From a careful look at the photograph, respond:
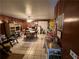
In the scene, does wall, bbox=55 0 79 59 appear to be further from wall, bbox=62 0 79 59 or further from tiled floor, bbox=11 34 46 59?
tiled floor, bbox=11 34 46 59

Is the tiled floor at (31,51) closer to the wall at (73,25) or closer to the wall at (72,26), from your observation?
the wall at (72,26)

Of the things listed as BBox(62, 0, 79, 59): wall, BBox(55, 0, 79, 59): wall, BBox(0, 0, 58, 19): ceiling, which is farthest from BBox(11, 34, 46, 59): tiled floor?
BBox(62, 0, 79, 59): wall

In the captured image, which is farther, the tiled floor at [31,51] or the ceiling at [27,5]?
the tiled floor at [31,51]

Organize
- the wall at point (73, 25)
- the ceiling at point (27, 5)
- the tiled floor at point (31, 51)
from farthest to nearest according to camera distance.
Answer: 1. the tiled floor at point (31, 51)
2. the ceiling at point (27, 5)
3. the wall at point (73, 25)

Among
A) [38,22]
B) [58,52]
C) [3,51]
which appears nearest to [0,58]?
[3,51]

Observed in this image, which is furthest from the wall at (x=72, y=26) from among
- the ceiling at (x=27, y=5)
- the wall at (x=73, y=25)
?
the ceiling at (x=27, y=5)

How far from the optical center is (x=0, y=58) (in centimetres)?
317

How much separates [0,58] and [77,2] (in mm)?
3326

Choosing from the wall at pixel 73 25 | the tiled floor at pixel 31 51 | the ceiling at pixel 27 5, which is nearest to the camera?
the wall at pixel 73 25

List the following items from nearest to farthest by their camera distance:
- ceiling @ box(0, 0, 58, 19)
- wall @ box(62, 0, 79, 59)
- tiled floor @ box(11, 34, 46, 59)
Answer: wall @ box(62, 0, 79, 59), ceiling @ box(0, 0, 58, 19), tiled floor @ box(11, 34, 46, 59)

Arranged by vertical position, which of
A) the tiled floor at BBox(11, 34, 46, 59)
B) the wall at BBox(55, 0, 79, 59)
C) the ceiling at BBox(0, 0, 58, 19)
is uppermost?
the ceiling at BBox(0, 0, 58, 19)

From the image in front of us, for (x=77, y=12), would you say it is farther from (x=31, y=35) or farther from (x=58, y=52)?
(x=31, y=35)

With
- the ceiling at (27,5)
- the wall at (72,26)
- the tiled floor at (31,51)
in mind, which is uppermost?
the ceiling at (27,5)

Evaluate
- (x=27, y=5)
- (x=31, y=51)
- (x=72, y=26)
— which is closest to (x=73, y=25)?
(x=72, y=26)
